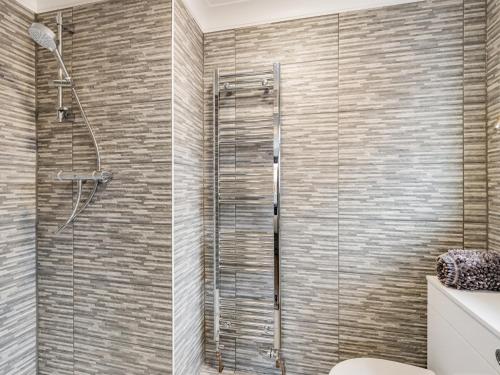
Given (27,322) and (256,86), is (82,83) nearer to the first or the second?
(256,86)

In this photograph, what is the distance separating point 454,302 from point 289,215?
0.82 metres

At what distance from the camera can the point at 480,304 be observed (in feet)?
3.25

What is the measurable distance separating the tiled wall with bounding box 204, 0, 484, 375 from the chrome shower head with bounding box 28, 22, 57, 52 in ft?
2.80

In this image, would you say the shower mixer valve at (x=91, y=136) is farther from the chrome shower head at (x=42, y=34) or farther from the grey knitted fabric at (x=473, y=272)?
the grey knitted fabric at (x=473, y=272)

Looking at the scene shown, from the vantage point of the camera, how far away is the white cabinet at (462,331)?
2.79 feet

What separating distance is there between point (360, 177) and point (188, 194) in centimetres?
95

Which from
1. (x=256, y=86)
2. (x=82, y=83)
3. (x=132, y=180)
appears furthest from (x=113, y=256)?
(x=256, y=86)

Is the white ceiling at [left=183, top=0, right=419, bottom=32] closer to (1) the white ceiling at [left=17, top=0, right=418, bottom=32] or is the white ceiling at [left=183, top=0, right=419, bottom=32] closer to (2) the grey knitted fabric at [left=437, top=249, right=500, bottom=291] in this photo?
(1) the white ceiling at [left=17, top=0, right=418, bottom=32]

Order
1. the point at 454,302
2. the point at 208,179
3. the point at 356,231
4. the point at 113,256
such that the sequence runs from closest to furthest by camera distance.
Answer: the point at 454,302 < the point at 113,256 < the point at 356,231 < the point at 208,179

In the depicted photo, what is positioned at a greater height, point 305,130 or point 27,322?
point 305,130

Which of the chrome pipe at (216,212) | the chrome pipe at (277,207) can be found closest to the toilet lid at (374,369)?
the chrome pipe at (277,207)

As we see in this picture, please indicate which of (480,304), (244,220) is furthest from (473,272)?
(244,220)

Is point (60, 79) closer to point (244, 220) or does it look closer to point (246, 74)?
point (246, 74)

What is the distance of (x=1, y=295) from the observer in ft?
4.16
